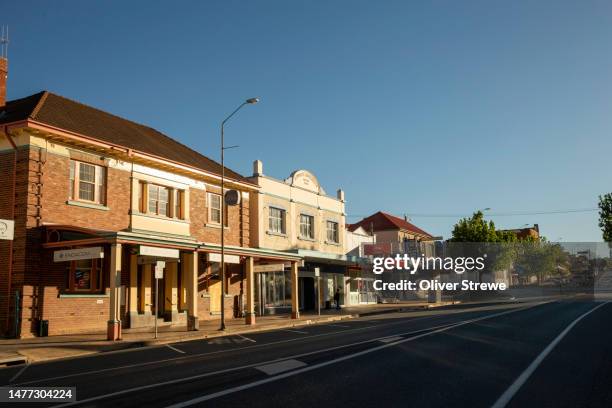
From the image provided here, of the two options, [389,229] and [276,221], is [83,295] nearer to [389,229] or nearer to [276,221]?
[276,221]

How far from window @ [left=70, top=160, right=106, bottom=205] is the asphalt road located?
28.0ft

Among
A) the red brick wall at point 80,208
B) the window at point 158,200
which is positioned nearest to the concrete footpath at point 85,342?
the red brick wall at point 80,208

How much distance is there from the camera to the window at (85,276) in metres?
21.3

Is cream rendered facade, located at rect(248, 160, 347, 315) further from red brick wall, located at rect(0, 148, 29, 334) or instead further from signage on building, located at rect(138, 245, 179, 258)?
red brick wall, located at rect(0, 148, 29, 334)

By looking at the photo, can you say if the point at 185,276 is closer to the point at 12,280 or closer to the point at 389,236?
the point at 12,280

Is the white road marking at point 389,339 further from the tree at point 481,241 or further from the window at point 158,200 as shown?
the tree at point 481,241

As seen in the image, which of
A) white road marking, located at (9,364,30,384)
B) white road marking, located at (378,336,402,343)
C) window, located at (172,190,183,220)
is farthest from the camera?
window, located at (172,190,183,220)

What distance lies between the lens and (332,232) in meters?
42.1

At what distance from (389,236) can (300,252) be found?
37891mm

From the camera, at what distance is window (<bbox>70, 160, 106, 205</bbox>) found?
21922 mm

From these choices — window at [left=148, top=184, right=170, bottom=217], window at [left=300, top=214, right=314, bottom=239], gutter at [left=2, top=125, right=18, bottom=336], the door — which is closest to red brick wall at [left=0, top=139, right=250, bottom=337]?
gutter at [left=2, top=125, right=18, bottom=336]

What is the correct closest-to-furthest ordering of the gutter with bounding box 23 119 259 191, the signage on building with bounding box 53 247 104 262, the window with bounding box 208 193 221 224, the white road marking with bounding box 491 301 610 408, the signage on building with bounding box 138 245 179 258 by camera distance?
the white road marking with bounding box 491 301 610 408, the signage on building with bounding box 53 247 104 262, the gutter with bounding box 23 119 259 191, the signage on building with bounding box 138 245 179 258, the window with bounding box 208 193 221 224

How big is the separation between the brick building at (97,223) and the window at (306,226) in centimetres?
839

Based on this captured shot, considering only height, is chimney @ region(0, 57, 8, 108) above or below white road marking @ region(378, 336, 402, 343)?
above
